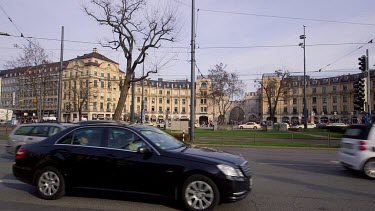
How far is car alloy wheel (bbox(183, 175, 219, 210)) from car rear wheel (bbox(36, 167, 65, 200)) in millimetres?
2639

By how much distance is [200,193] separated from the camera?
18.3 feet

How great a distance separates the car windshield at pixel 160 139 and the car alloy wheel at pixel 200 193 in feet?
3.03

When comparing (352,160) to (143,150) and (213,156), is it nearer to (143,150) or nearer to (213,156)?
(213,156)

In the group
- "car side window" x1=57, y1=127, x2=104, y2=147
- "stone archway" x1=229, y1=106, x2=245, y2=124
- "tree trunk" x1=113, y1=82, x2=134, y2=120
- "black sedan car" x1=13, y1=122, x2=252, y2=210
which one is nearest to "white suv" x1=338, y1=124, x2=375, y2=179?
"black sedan car" x1=13, y1=122, x2=252, y2=210

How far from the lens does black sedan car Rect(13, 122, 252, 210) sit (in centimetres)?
556

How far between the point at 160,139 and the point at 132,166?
0.89 metres

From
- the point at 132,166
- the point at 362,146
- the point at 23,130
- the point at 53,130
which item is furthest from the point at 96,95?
the point at 132,166

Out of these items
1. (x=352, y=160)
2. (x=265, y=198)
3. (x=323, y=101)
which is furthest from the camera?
(x=323, y=101)

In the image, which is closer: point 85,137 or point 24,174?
point 85,137

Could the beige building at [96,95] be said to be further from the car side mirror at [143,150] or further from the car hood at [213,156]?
the car hood at [213,156]

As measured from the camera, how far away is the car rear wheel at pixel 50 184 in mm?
6359

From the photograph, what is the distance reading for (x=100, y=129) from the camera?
6.48 meters

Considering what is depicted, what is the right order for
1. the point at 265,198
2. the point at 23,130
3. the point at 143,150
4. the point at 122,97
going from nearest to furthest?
the point at 143,150 < the point at 265,198 < the point at 23,130 < the point at 122,97

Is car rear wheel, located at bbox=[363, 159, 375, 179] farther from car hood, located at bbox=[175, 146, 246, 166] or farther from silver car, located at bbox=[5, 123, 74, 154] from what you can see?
silver car, located at bbox=[5, 123, 74, 154]
